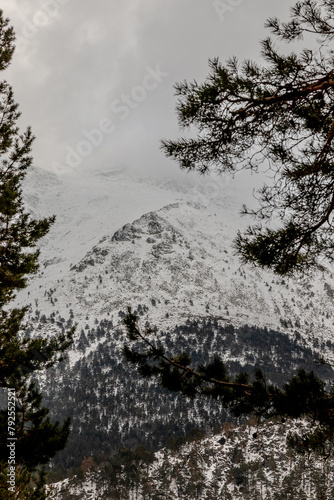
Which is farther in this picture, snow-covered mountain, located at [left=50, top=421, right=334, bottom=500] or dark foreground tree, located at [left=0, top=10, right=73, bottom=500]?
snow-covered mountain, located at [left=50, top=421, right=334, bottom=500]

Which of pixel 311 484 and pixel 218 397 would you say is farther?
pixel 311 484

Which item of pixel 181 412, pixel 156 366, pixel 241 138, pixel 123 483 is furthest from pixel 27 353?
pixel 181 412

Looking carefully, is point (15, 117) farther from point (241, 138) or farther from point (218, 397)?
point (218, 397)

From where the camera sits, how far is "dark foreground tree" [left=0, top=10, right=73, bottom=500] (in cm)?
887

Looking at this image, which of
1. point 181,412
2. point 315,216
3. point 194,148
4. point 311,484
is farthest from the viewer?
point 181,412

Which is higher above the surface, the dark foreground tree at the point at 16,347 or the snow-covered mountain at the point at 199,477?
the dark foreground tree at the point at 16,347

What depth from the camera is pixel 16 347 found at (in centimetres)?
998

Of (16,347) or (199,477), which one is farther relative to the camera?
(199,477)

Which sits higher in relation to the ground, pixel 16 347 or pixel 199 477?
pixel 16 347

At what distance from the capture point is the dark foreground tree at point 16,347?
8.87m

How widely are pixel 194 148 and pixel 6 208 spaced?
18.5ft

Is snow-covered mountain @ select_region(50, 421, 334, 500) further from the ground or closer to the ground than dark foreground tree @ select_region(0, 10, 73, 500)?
closer to the ground

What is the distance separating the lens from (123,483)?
221 feet

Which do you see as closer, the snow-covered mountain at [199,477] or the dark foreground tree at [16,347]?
the dark foreground tree at [16,347]
